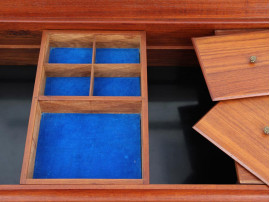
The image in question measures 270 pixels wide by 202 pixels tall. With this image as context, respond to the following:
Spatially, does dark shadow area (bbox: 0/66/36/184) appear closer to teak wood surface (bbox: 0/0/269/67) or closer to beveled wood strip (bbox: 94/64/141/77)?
teak wood surface (bbox: 0/0/269/67)

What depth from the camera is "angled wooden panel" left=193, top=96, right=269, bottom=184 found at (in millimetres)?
1368

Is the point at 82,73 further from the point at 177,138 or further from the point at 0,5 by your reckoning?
the point at 177,138

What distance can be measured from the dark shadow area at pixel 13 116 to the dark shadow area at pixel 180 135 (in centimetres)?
85

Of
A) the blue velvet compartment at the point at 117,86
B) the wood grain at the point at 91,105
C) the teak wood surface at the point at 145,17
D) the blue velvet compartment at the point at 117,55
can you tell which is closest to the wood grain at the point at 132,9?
the teak wood surface at the point at 145,17

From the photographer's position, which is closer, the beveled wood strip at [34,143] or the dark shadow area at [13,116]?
the beveled wood strip at [34,143]

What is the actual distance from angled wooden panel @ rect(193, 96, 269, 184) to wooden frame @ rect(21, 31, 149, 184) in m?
0.34

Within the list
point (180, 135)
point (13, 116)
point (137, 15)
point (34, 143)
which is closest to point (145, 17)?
point (137, 15)

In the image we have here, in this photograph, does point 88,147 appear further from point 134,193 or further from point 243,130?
point 243,130

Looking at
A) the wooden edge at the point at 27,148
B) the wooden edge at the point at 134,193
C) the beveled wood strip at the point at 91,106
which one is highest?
the beveled wood strip at the point at 91,106

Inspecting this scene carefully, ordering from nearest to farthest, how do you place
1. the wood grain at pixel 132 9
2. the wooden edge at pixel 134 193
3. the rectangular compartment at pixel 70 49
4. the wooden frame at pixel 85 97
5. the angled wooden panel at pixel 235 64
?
the wooden edge at pixel 134 193, the wooden frame at pixel 85 97, the angled wooden panel at pixel 235 64, the wood grain at pixel 132 9, the rectangular compartment at pixel 70 49

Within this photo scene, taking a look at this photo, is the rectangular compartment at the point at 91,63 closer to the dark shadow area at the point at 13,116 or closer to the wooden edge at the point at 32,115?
the wooden edge at the point at 32,115

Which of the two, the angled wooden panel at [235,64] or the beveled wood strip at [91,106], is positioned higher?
the angled wooden panel at [235,64]

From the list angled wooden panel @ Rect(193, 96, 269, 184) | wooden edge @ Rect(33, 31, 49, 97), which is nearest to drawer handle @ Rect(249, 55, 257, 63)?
angled wooden panel @ Rect(193, 96, 269, 184)

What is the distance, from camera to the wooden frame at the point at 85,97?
1410 mm
